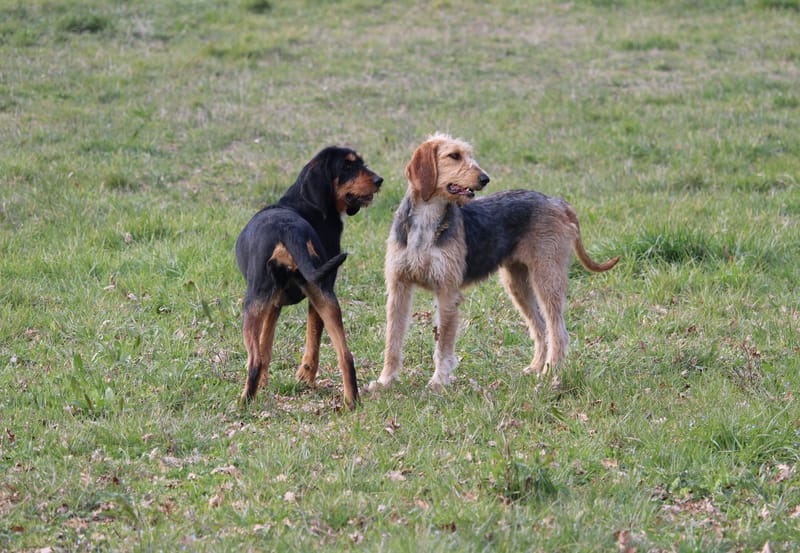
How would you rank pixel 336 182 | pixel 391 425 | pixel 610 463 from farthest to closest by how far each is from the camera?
pixel 336 182, pixel 391 425, pixel 610 463

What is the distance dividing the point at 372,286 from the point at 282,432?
281 cm

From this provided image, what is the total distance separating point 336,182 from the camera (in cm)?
623

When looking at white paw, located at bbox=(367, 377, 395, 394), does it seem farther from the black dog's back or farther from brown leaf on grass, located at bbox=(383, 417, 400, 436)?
the black dog's back

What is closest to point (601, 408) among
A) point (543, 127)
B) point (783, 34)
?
point (543, 127)

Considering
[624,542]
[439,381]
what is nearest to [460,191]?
[439,381]

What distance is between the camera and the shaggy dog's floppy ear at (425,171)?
6160 millimetres

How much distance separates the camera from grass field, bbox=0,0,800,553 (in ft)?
14.4

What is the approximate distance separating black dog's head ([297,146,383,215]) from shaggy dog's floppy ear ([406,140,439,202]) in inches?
9.8

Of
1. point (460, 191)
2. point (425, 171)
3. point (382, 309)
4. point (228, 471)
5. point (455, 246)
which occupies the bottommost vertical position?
point (382, 309)

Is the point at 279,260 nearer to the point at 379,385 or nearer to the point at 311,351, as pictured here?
the point at 311,351

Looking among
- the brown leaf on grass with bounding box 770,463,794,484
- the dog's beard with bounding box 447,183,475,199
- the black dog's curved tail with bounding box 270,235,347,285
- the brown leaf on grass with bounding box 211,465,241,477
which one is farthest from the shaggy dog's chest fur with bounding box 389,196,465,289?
the brown leaf on grass with bounding box 770,463,794,484

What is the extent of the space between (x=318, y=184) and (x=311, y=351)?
1034mm

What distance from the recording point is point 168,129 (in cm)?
1184

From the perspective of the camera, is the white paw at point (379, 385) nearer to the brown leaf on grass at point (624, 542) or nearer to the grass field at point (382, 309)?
the grass field at point (382, 309)
